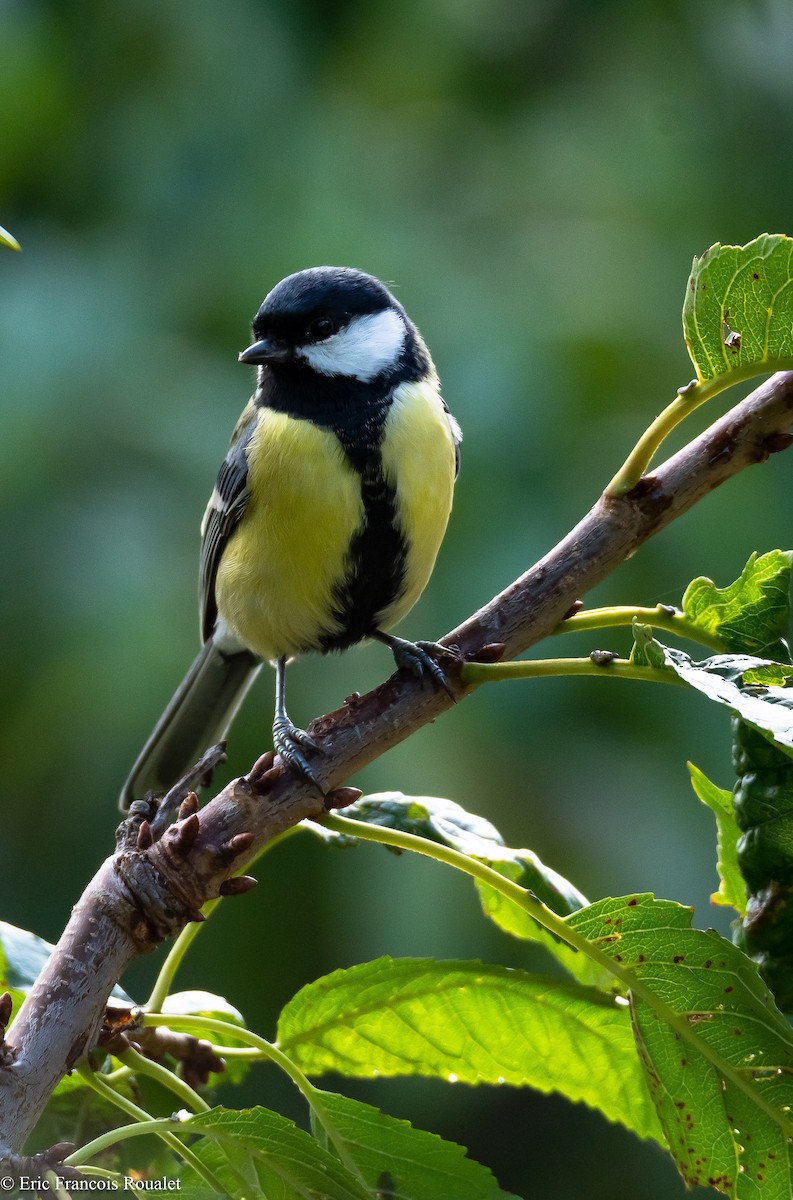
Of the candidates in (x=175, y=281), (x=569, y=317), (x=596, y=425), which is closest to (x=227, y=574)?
(x=596, y=425)

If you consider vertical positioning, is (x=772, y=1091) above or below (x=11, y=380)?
below

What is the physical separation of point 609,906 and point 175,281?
9.53ft

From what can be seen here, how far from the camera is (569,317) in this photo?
319cm

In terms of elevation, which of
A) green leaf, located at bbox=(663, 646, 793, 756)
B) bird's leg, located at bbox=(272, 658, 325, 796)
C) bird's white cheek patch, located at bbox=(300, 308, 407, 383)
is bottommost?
bird's leg, located at bbox=(272, 658, 325, 796)

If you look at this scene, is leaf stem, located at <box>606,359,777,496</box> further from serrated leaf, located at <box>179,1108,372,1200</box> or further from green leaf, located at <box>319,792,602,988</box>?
serrated leaf, located at <box>179,1108,372,1200</box>

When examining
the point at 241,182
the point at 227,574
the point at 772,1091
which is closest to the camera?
the point at 772,1091

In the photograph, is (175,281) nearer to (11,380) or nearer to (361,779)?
(11,380)

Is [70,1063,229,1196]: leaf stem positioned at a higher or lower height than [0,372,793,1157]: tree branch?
lower

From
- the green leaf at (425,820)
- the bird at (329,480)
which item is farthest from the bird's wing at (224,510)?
the green leaf at (425,820)

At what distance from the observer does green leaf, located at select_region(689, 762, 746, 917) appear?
992 mm

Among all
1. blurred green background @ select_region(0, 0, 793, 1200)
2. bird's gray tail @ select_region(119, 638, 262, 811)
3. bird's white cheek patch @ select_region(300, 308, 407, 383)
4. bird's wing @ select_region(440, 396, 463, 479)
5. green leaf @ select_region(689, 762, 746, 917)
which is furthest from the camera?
blurred green background @ select_region(0, 0, 793, 1200)

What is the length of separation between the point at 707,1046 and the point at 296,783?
1.19 ft

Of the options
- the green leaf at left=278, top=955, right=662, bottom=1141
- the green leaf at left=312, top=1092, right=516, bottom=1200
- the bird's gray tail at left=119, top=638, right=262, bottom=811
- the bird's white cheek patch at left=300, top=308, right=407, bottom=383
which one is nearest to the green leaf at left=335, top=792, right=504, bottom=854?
the green leaf at left=278, top=955, right=662, bottom=1141

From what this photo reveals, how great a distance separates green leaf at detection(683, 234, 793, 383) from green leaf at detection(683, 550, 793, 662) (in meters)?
0.15
